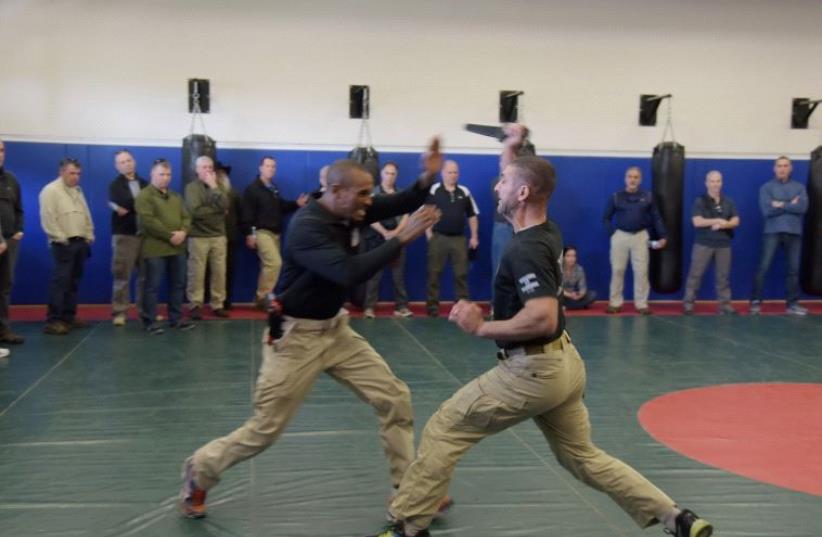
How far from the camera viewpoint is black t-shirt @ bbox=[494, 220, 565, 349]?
3.21 metres

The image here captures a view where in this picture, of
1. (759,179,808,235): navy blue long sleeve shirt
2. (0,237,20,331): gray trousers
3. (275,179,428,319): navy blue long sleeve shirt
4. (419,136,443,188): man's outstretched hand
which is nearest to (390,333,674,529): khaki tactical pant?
(275,179,428,319): navy blue long sleeve shirt

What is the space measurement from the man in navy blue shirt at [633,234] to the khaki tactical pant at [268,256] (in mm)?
4944

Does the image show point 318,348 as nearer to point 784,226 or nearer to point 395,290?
point 395,290

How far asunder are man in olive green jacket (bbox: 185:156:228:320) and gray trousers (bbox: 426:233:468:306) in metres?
2.92

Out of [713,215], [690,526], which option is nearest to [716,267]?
[713,215]

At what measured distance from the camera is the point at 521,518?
4.09m

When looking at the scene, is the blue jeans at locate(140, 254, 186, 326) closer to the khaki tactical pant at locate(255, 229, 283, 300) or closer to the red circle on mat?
the khaki tactical pant at locate(255, 229, 283, 300)

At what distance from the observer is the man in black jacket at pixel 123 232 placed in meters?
9.59

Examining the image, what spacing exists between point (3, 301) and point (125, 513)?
5.48 metres

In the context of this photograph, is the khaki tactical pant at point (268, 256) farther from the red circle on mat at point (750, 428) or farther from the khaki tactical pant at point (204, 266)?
the red circle on mat at point (750, 428)

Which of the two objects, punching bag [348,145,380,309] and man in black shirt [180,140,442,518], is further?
punching bag [348,145,380,309]

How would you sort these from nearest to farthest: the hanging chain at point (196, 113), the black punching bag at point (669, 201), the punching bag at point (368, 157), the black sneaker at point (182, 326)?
the black sneaker at point (182, 326), the punching bag at point (368, 157), the hanging chain at point (196, 113), the black punching bag at point (669, 201)

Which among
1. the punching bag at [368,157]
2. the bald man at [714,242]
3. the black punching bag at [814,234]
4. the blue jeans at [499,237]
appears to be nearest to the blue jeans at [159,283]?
the punching bag at [368,157]

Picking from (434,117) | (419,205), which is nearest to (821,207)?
(434,117)
